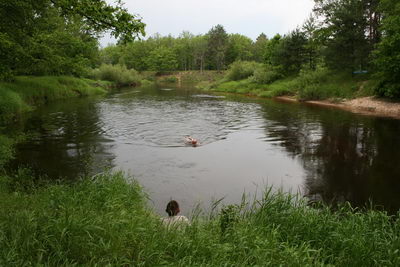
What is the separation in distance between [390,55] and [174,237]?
2761cm

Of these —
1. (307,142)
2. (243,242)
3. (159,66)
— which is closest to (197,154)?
(307,142)

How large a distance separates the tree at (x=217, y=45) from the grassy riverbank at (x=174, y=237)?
95669 mm

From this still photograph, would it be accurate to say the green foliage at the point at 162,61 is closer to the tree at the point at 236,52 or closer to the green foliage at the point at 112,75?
the tree at the point at 236,52

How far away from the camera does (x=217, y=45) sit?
330ft

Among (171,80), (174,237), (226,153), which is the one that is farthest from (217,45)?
(174,237)

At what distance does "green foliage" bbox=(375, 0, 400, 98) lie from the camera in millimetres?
25219

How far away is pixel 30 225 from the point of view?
497 centimetres

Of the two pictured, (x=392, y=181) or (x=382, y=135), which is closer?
(x=392, y=181)

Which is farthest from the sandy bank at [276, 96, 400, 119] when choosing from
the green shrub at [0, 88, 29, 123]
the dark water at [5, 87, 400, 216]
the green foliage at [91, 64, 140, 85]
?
the green foliage at [91, 64, 140, 85]

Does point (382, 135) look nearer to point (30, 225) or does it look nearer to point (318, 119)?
point (318, 119)

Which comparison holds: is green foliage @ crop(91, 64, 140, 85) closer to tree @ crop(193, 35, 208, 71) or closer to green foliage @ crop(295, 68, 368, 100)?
tree @ crop(193, 35, 208, 71)

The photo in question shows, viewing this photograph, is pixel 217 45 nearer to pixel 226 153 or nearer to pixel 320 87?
pixel 320 87

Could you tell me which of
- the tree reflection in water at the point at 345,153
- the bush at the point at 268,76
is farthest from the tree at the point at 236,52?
the tree reflection in water at the point at 345,153

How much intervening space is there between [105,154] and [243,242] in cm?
998
